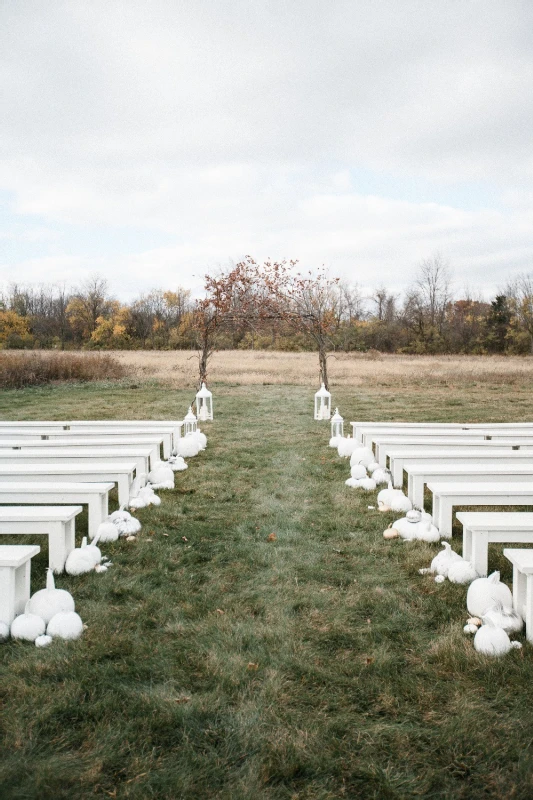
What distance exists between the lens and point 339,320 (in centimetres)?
3297

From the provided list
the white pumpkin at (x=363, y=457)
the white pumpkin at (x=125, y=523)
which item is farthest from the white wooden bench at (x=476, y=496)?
the white pumpkin at (x=125, y=523)

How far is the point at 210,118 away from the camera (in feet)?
52.5

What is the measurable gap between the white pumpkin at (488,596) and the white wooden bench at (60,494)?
286cm

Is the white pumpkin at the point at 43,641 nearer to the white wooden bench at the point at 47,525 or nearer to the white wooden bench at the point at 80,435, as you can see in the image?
the white wooden bench at the point at 47,525

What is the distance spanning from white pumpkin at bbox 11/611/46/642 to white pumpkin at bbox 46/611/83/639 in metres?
0.05

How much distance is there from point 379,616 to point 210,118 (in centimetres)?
1665

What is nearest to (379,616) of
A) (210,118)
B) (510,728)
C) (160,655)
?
(510,728)

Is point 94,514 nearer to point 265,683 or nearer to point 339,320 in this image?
point 265,683

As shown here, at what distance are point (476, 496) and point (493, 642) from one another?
1651 millimetres

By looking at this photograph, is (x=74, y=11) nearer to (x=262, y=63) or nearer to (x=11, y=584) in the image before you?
(x=262, y=63)

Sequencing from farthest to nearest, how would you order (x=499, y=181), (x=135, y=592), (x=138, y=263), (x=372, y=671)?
(x=138, y=263), (x=499, y=181), (x=135, y=592), (x=372, y=671)

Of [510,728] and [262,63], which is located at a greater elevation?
[262,63]

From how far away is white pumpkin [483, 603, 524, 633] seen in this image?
2.68m

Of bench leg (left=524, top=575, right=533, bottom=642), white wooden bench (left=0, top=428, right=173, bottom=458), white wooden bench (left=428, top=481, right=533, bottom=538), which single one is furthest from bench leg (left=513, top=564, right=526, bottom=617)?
white wooden bench (left=0, top=428, right=173, bottom=458)
